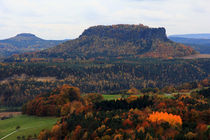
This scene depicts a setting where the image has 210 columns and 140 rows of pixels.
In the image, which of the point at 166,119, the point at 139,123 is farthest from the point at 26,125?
the point at 166,119

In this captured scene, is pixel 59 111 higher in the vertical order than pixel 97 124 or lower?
lower

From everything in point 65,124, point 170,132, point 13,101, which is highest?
point 170,132

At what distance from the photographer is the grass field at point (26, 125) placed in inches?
3600

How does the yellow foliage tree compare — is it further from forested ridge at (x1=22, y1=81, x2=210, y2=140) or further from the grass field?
the grass field

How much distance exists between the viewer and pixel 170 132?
5959cm

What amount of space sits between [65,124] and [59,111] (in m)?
42.8

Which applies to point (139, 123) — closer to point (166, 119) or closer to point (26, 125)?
point (166, 119)

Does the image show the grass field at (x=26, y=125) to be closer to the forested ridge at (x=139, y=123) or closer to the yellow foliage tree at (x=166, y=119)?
the forested ridge at (x=139, y=123)

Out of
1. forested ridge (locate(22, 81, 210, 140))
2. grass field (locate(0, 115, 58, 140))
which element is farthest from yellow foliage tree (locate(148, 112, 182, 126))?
grass field (locate(0, 115, 58, 140))

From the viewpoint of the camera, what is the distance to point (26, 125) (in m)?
108

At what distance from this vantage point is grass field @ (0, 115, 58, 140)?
91438 mm

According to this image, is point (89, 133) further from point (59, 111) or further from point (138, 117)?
point (59, 111)

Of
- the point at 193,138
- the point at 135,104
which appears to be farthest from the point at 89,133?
the point at 135,104

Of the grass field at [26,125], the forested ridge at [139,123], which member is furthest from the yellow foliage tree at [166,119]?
the grass field at [26,125]
